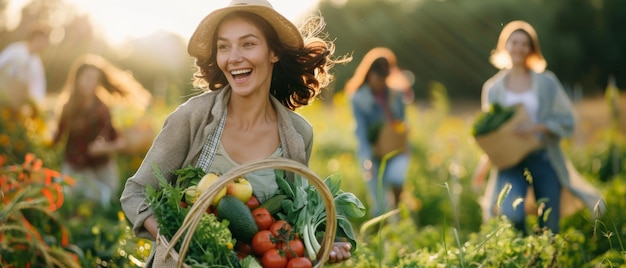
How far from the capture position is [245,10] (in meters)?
3.39

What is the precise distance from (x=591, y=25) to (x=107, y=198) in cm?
1892

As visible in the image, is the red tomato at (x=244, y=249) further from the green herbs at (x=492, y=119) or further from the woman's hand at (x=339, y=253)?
the green herbs at (x=492, y=119)

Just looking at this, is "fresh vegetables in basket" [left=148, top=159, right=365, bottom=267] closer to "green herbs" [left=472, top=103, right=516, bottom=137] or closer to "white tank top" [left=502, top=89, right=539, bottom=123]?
"green herbs" [left=472, top=103, right=516, bottom=137]

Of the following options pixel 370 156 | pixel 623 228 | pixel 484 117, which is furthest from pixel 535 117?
pixel 370 156

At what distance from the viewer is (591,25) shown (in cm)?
2439

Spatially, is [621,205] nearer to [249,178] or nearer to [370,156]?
[370,156]

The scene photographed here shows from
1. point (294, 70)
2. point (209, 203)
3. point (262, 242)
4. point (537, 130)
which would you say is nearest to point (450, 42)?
point (537, 130)

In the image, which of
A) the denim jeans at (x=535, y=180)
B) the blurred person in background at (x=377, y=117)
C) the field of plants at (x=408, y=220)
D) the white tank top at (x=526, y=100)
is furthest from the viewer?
the blurred person in background at (x=377, y=117)

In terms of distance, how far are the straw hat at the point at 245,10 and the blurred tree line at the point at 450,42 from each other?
16.2 m

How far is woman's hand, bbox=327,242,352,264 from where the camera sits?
10.6ft

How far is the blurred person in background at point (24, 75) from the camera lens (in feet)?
24.7

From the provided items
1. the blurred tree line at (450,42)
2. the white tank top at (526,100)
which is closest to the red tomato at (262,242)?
the white tank top at (526,100)

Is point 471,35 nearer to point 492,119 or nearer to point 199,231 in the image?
point 492,119

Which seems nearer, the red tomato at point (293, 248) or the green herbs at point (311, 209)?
the red tomato at point (293, 248)
